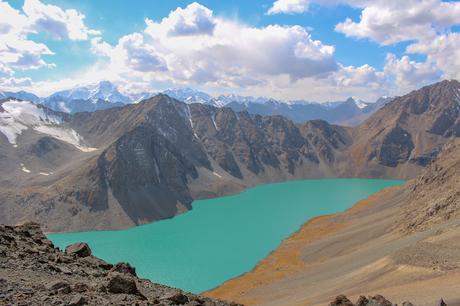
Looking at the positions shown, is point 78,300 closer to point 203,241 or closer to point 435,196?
point 435,196

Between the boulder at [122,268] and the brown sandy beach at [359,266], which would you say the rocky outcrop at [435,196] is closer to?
the brown sandy beach at [359,266]

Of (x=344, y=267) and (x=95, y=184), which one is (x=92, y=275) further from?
(x=95, y=184)

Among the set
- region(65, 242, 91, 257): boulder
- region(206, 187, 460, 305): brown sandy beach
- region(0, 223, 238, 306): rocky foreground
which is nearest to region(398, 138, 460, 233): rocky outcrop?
region(206, 187, 460, 305): brown sandy beach

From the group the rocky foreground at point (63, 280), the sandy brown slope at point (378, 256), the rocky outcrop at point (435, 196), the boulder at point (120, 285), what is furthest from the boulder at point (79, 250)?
the rocky outcrop at point (435, 196)

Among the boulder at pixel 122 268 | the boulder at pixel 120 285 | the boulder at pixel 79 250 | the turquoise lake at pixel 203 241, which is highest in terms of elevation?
the turquoise lake at pixel 203 241

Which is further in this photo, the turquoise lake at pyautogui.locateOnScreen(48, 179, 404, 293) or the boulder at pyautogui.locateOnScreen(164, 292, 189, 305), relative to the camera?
the turquoise lake at pyautogui.locateOnScreen(48, 179, 404, 293)

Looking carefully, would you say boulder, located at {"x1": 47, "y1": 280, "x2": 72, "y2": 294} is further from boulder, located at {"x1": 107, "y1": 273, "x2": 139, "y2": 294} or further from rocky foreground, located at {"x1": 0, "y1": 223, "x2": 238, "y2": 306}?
boulder, located at {"x1": 107, "y1": 273, "x2": 139, "y2": 294}

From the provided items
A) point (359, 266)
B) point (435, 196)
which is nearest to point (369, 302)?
point (359, 266)

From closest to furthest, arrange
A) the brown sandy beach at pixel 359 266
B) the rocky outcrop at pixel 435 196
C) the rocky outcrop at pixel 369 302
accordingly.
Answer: the rocky outcrop at pixel 369 302, the brown sandy beach at pixel 359 266, the rocky outcrop at pixel 435 196
